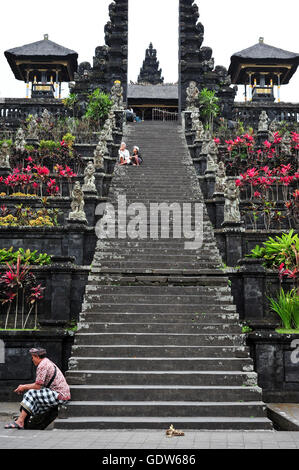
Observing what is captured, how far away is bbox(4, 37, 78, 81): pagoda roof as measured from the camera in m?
32.1

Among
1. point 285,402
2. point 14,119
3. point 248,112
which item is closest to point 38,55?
point 14,119

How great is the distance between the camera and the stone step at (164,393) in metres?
7.07

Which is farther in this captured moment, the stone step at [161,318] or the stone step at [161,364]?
the stone step at [161,318]

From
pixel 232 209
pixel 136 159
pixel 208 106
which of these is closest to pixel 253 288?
pixel 232 209

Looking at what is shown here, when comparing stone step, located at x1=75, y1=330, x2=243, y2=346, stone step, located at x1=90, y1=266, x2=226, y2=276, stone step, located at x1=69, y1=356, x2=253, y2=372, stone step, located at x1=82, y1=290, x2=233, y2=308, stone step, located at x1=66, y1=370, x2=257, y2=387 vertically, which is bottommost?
stone step, located at x1=66, y1=370, x2=257, y2=387

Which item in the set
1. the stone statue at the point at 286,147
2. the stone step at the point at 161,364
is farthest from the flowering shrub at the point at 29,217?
the stone statue at the point at 286,147

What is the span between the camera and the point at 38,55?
32156mm

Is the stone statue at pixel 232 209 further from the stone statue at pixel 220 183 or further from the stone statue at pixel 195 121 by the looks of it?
the stone statue at pixel 195 121

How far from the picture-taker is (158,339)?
26.8ft

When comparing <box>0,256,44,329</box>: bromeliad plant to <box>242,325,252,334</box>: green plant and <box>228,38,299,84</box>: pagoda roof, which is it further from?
<box>228,38,299,84</box>: pagoda roof

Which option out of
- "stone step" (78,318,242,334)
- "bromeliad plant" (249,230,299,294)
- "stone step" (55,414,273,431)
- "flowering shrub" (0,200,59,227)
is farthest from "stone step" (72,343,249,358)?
"flowering shrub" (0,200,59,227)

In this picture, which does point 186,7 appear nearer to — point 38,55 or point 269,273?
point 38,55

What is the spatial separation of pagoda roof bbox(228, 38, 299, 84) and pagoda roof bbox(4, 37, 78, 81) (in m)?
10.8

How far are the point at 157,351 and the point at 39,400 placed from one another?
2.18 meters
